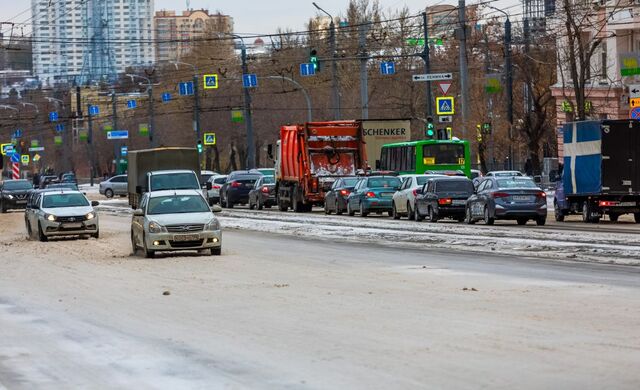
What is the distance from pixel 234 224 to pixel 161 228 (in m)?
17.9

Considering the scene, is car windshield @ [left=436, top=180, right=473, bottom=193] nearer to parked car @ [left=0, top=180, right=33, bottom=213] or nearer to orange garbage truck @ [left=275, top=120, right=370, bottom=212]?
orange garbage truck @ [left=275, top=120, right=370, bottom=212]

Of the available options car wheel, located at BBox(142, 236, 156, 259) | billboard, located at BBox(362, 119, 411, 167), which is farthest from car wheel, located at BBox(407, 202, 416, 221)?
car wheel, located at BBox(142, 236, 156, 259)

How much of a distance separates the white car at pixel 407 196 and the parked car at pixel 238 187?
19.0m

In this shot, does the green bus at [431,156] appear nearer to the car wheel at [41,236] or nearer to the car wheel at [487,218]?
the car wheel at [487,218]

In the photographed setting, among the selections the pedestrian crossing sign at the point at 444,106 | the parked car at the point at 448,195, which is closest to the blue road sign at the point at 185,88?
the pedestrian crossing sign at the point at 444,106

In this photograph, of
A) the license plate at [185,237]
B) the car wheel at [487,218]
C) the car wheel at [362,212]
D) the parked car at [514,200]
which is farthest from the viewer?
the car wheel at [362,212]

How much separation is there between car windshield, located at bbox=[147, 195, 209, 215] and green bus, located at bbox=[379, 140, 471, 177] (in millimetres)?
28265

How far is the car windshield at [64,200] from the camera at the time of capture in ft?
137

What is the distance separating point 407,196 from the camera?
→ 161 ft

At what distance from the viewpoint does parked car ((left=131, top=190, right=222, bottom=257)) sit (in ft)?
99.2

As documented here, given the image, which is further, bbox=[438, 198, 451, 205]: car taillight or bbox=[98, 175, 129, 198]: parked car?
bbox=[98, 175, 129, 198]: parked car

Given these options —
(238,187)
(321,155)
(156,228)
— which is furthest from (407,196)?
(238,187)

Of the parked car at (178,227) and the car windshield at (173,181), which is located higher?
the car windshield at (173,181)

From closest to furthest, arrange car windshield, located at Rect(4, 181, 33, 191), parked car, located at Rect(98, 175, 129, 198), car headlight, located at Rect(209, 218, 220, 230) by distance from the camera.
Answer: car headlight, located at Rect(209, 218, 220, 230) < car windshield, located at Rect(4, 181, 33, 191) < parked car, located at Rect(98, 175, 129, 198)
